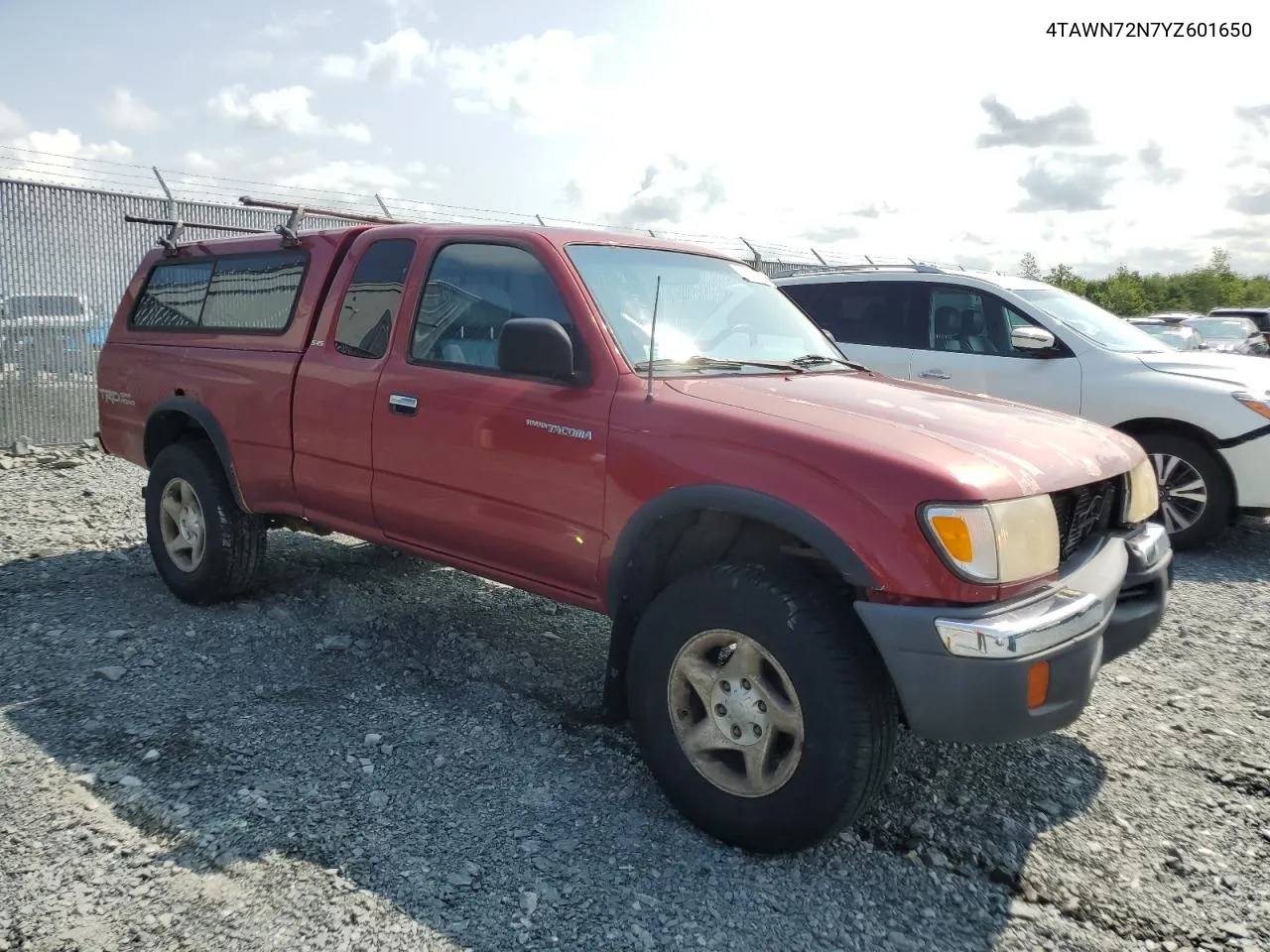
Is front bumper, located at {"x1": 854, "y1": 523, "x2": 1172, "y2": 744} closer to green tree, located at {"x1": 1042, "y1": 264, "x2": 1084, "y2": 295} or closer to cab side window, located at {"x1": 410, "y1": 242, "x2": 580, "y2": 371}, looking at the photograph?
cab side window, located at {"x1": 410, "y1": 242, "x2": 580, "y2": 371}

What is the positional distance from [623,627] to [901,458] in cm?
110

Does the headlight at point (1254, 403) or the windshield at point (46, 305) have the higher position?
the windshield at point (46, 305)

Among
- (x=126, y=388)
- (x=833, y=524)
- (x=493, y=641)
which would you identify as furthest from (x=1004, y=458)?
(x=126, y=388)

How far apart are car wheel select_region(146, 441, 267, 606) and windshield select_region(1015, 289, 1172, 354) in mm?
5646

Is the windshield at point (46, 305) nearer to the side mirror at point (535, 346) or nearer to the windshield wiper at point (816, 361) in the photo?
the side mirror at point (535, 346)

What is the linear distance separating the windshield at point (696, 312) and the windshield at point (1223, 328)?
16846 mm

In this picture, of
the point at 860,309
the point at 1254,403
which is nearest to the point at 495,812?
the point at 1254,403

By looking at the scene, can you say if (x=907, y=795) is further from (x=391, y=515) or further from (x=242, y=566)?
(x=242, y=566)

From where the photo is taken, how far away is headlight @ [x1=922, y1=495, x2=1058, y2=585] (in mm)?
2547

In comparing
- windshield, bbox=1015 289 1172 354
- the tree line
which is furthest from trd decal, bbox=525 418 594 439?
the tree line

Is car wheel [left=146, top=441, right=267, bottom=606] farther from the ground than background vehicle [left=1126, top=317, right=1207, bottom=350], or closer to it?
closer to it

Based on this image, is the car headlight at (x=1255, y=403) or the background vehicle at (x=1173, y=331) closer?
the car headlight at (x=1255, y=403)

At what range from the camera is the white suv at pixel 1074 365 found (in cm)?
630

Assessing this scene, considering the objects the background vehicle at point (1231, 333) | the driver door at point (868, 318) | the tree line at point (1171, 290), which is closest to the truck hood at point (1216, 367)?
the driver door at point (868, 318)
